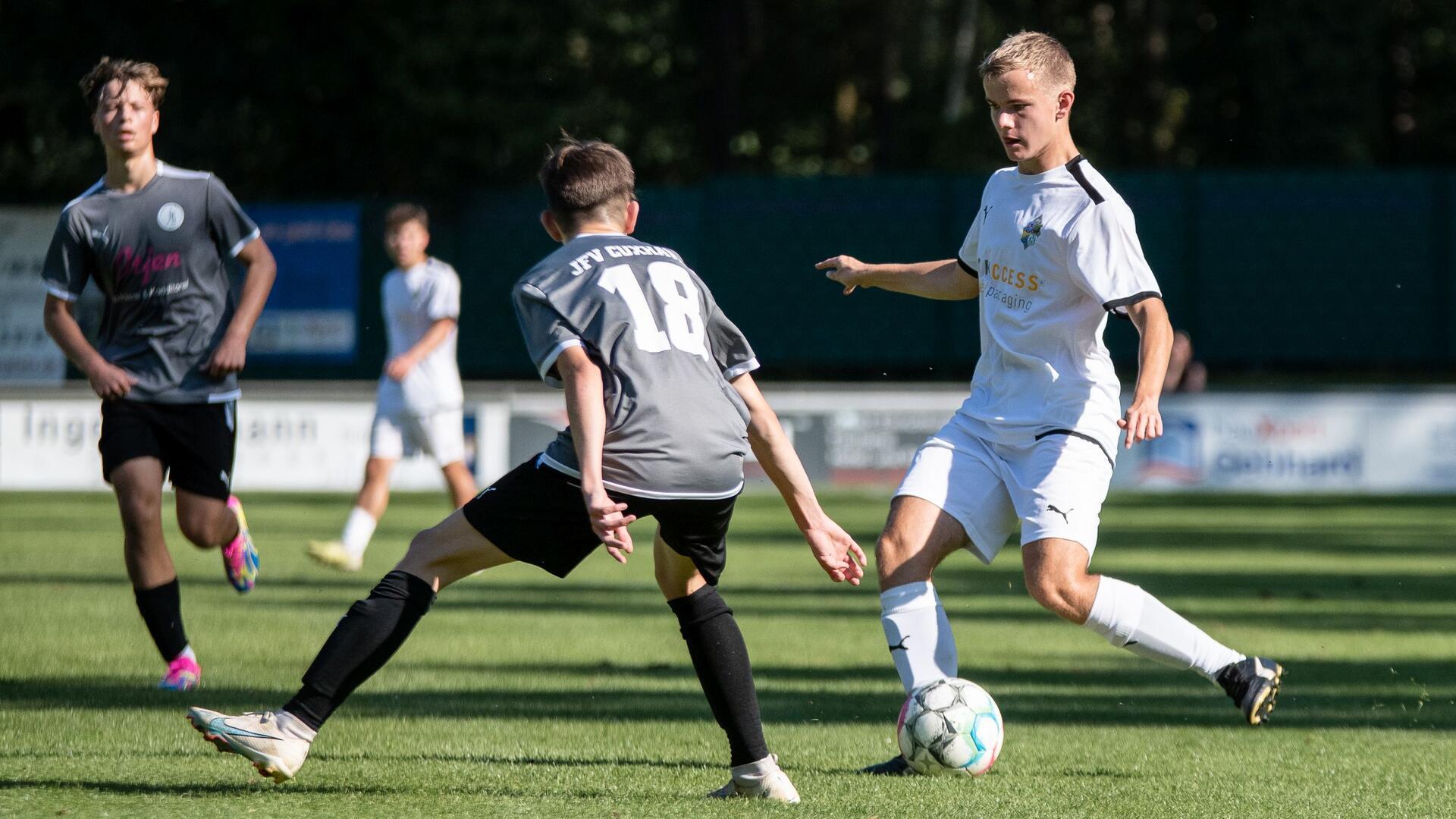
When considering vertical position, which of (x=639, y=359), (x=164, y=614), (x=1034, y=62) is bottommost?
(x=164, y=614)

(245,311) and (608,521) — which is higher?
(608,521)

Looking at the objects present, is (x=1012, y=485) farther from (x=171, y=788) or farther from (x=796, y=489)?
(x=171, y=788)

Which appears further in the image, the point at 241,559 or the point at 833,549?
the point at 241,559

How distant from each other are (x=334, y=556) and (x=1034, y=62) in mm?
6343

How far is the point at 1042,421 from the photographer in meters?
5.41

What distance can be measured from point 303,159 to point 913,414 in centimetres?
1306

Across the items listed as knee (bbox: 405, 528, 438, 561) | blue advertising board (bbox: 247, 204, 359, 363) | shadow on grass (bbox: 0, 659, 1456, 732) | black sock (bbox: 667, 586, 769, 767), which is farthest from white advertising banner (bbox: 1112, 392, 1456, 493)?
knee (bbox: 405, 528, 438, 561)

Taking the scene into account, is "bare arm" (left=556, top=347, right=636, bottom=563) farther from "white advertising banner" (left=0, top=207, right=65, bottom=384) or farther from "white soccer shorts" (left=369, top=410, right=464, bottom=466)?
"white advertising banner" (left=0, top=207, right=65, bottom=384)

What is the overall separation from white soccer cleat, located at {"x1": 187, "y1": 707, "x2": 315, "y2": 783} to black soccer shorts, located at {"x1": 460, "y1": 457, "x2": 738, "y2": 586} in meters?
0.67

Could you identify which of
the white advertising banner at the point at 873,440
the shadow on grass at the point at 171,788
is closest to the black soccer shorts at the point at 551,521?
the shadow on grass at the point at 171,788

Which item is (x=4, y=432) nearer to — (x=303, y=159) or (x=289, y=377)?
(x=289, y=377)

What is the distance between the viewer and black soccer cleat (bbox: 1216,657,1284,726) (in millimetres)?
5242

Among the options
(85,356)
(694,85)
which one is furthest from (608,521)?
(694,85)

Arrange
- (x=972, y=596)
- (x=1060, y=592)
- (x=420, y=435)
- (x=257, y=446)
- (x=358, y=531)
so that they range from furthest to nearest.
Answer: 1. (x=257, y=446)
2. (x=420, y=435)
3. (x=972, y=596)
4. (x=358, y=531)
5. (x=1060, y=592)
